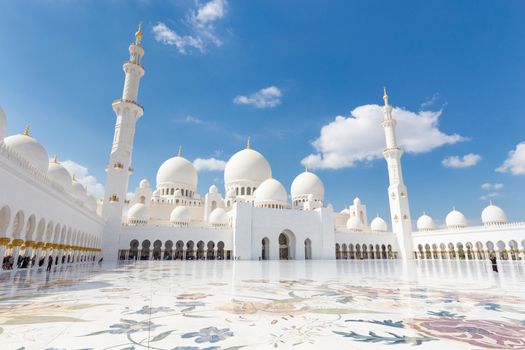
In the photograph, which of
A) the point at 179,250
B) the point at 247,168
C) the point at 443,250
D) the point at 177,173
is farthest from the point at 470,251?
the point at 177,173

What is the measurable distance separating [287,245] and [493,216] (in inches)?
819

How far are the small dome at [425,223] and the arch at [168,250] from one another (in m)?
28.3

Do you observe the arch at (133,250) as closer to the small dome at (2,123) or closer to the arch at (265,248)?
the arch at (265,248)

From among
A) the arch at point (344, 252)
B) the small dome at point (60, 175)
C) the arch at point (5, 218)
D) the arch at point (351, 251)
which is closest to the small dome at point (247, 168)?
the arch at point (344, 252)

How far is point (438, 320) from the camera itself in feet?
10.0

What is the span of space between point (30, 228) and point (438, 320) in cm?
1282

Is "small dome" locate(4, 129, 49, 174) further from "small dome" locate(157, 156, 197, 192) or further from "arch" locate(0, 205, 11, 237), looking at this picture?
"small dome" locate(157, 156, 197, 192)

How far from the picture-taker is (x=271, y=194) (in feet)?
95.5

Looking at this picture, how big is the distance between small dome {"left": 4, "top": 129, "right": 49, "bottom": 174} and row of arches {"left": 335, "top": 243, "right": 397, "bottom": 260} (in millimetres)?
25842

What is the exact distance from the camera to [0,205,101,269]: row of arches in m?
9.10

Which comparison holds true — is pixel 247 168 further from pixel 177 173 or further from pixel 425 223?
pixel 425 223

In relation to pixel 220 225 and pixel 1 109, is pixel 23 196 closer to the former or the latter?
pixel 1 109

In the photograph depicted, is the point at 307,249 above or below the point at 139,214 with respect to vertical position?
below

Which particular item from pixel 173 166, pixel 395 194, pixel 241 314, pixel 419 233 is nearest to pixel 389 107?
pixel 395 194
